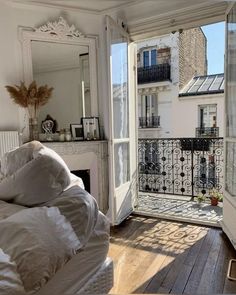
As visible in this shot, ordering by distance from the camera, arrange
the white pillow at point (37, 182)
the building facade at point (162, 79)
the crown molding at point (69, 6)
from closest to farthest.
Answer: the white pillow at point (37, 182) < the crown molding at point (69, 6) < the building facade at point (162, 79)

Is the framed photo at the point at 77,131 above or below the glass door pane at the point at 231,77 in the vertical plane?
below

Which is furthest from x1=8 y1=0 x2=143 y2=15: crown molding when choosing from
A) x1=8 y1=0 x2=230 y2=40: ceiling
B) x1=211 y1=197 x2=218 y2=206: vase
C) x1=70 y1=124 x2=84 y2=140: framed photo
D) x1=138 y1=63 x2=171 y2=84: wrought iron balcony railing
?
x1=138 y1=63 x2=171 y2=84: wrought iron balcony railing

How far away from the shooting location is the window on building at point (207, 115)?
26.6 feet

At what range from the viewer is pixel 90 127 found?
125 inches

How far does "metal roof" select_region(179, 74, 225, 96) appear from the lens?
8209 millimetres

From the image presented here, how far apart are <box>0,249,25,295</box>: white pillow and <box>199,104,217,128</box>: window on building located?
8.01m

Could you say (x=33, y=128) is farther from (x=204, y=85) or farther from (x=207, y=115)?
(x=204, y=85)

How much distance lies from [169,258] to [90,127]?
5.70 feet

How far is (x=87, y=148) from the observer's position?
3.09 meters

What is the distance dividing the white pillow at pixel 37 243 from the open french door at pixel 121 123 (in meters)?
1.97

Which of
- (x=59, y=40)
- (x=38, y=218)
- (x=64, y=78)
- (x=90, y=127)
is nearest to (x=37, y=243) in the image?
(x=38, y=218)

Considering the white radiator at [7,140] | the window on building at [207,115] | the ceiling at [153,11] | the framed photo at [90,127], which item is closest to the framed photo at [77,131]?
the framed photo at [90,127]

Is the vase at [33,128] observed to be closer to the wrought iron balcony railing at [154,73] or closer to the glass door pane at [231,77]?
the glass door pane at [231,77]

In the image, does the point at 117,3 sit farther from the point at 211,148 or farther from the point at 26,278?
the point at 211,148
